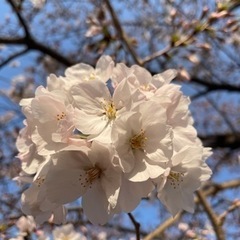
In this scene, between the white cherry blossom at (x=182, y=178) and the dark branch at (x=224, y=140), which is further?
the dark branch at (x=224, y=140)

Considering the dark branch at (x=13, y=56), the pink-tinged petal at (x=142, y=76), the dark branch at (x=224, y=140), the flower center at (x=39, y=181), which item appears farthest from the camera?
the dark branch at (x=224, y=140)

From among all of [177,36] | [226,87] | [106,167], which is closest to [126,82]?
[106,167]

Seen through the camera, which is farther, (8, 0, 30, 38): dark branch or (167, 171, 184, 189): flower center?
(8, 0, 30, 38): dark branch

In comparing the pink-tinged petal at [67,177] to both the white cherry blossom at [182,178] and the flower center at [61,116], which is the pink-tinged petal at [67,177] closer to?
the flower center at [61,116]

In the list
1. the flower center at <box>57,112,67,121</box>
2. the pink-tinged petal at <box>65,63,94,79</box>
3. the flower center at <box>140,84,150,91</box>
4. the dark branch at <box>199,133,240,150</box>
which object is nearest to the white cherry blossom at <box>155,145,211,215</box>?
the flower center at <box>140,84,150,91</box>

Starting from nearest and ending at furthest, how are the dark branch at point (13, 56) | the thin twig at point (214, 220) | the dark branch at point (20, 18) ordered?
the thin twig at point (214, 220)
the dark branch at point (20, 18)
the dark branch at point (13, 56)

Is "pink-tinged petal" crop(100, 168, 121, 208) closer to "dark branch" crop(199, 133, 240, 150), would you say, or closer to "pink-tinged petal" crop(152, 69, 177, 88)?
"pink-tinged petal" crop(152, 69, 177, 88)

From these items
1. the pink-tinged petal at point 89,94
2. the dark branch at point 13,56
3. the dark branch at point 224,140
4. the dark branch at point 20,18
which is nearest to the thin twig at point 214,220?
the pink-tinged petal at point 89,94

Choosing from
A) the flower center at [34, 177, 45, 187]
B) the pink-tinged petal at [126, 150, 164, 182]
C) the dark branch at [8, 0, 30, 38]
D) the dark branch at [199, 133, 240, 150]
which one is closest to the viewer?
the pink-tinged petal at [126, 150, 164, 182]

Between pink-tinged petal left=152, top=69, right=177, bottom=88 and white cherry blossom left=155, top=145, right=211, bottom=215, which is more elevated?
pink-tinged petal left=152, top=69, right=177, bottom=88
